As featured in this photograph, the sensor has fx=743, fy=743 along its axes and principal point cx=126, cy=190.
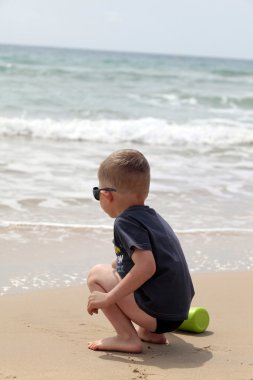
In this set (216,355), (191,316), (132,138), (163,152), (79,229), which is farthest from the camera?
(132,138)

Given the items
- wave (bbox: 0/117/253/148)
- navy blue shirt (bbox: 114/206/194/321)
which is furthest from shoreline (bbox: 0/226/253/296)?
wave (bbox: 0/117/253/148)

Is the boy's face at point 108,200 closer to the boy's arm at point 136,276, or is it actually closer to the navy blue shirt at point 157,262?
the navy blue shirt at point 157,262

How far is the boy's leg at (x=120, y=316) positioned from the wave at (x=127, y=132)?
926 cm

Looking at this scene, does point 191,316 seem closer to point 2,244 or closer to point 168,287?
point 168,287

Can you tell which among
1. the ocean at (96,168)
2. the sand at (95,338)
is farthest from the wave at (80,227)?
the sand at (95,338)

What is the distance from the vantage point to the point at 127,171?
292cm

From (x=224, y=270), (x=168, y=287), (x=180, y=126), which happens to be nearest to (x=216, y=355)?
(x=168, y=287)

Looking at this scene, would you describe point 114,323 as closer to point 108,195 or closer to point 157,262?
point 157,262

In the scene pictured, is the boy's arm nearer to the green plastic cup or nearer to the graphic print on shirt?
the graphic print on shirt

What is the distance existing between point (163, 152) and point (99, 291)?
807 centimetres

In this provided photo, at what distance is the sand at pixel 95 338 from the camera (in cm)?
266

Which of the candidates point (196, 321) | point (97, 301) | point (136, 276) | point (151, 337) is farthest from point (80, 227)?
point (136, 276)

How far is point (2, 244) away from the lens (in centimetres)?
496

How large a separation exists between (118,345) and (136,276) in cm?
32
